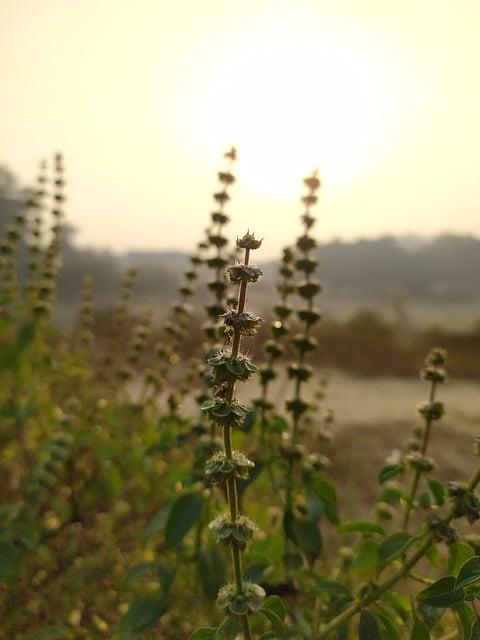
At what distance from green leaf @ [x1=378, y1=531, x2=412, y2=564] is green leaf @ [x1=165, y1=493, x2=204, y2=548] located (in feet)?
1.58

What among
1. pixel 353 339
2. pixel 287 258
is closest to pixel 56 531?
pixel 287 258

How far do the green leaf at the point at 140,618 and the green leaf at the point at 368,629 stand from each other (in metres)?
0.53

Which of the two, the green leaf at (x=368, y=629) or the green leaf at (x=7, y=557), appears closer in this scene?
the green leaf at (x=368, y=629)

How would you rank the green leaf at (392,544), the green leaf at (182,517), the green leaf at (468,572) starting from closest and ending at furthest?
the green leaf at (468,572)
the green leaf at (392,544)
the green leaf at (182,517)

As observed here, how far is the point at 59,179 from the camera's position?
2404 mm

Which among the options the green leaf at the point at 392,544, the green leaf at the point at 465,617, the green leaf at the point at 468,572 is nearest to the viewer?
the green leaf at the point at 468,572

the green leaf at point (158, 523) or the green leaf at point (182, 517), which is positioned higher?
the green leaf at point (182, 517)

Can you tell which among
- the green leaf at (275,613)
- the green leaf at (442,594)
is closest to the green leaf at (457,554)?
the green leaf at (442,594)

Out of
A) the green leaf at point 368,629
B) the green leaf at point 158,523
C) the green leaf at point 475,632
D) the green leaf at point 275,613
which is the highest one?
the green leaf at point 475,632

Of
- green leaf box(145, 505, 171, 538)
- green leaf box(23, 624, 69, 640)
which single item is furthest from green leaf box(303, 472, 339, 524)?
green leaf box(23, 624, 69, 640)

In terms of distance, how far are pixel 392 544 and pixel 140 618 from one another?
64 centimetres

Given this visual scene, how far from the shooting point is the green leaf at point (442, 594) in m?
0.92

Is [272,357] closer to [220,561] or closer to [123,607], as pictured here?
[220,561]

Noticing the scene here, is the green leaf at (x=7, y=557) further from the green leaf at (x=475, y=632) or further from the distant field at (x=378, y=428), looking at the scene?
the distant field at (x=378, y=428)
